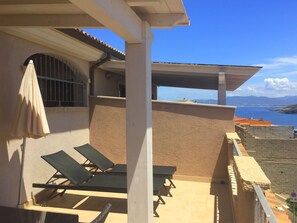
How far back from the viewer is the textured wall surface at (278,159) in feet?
79.9

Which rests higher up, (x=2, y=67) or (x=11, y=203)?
(x=2, y=67)

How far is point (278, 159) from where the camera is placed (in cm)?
2541

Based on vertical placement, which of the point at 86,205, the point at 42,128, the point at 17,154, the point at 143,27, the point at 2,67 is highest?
the point at 143,27

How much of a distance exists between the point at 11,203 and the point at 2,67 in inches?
92.2

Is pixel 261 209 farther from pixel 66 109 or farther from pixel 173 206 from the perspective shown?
pixel 66 109

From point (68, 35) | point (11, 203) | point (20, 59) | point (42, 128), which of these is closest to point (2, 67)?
point (20, 59)

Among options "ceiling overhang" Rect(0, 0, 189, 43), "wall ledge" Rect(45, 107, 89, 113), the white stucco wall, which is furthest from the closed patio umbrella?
"wall ledge" Rect(45, 107, 89, 113)

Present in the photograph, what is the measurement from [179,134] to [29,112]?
181 inches

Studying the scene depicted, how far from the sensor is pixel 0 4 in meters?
3.85

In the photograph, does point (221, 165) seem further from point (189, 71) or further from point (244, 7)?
point (244, 7)

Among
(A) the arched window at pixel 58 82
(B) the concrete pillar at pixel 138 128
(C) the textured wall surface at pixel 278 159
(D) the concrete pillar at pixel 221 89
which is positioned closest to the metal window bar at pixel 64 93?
(A) the arched window at pixel 58 82

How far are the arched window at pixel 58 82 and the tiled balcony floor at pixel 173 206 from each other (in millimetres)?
2249

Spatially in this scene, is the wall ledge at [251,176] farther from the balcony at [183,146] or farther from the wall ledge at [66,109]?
the wall ledge at [66,109]

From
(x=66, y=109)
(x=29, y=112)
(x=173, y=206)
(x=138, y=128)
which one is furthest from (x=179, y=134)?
(x=138, y=128)
